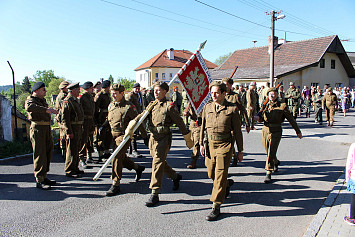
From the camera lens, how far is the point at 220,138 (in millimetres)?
4590

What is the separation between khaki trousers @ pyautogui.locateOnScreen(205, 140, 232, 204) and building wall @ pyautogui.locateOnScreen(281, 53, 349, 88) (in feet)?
89.4

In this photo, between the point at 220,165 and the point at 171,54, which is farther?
the point at 171,54

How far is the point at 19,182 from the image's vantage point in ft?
20.6

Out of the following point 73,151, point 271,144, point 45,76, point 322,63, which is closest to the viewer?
point 271,144

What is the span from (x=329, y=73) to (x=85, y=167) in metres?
33.8

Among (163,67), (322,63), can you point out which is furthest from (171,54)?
(322,63)

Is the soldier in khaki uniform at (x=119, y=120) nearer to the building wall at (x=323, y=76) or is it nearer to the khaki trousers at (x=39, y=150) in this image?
the khaki trousers at (x=39, y=150)

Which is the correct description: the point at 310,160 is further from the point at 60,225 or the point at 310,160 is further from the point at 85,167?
the point at 60,225

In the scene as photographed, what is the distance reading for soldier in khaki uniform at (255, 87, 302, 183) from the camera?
20.5 ft

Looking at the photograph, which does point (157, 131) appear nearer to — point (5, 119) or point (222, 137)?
point (222, 137)

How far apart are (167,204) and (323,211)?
2.51m

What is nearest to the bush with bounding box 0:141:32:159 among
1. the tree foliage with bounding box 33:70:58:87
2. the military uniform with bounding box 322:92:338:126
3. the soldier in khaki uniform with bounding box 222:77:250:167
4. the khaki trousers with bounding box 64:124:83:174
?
the khaki trousers with bounding box 64:124:83:174

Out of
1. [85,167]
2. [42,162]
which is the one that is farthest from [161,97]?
[85,167]

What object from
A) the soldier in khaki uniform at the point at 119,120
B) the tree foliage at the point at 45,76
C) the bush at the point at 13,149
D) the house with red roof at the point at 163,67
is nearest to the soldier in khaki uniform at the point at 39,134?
the soldier in khaki uniform at the point at 119,120
